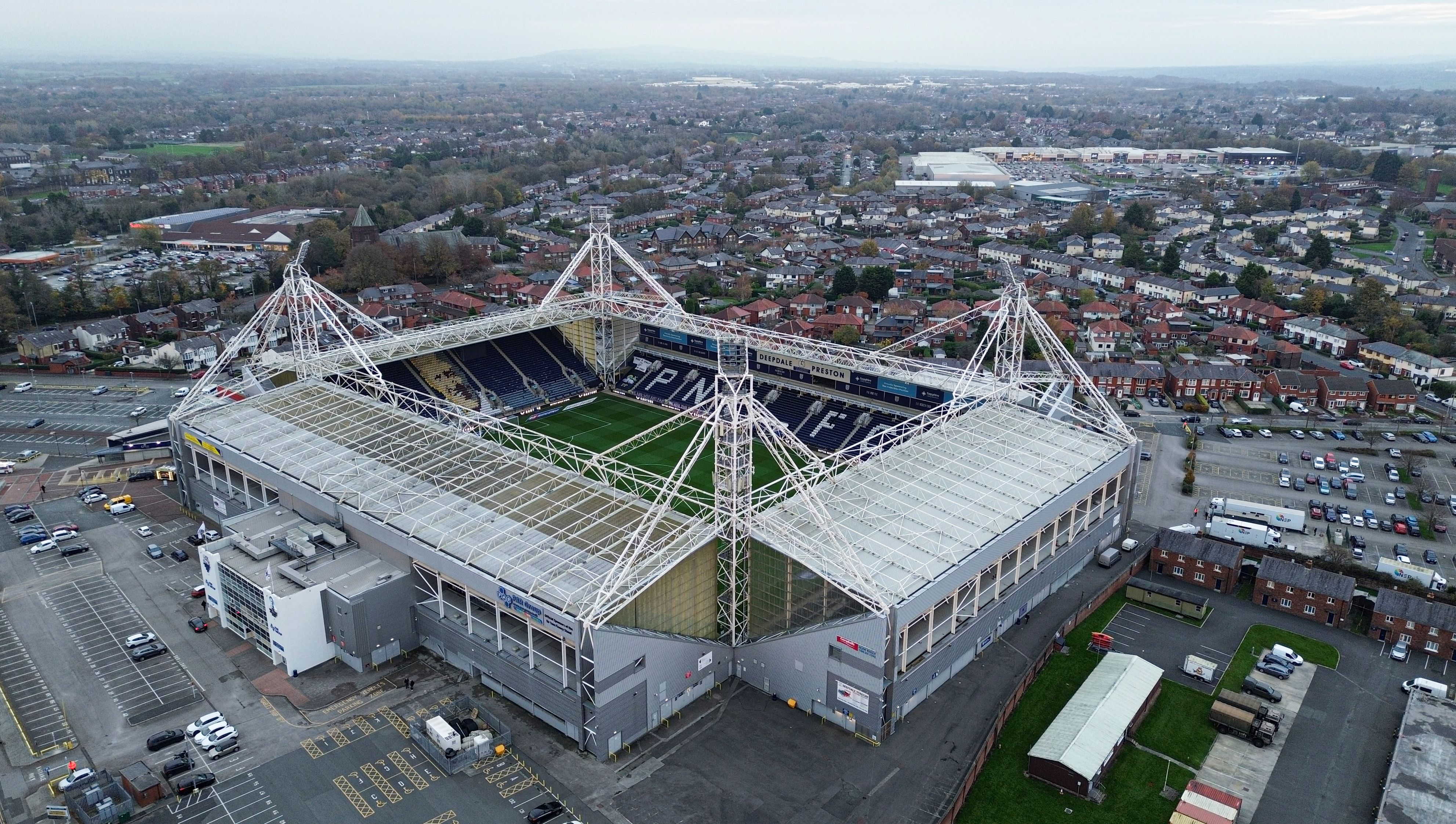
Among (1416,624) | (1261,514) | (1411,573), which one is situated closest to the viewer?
(1416,624)

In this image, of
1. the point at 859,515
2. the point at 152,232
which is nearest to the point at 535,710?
the point at 859,515

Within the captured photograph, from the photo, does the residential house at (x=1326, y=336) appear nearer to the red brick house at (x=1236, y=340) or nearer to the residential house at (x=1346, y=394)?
the red brick house at (x=1236, y=340)

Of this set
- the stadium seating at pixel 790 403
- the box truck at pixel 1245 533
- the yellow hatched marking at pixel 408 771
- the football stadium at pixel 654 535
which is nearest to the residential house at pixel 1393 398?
the football stadium at pixel 654 535

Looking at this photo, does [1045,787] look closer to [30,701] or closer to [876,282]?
[30,701]

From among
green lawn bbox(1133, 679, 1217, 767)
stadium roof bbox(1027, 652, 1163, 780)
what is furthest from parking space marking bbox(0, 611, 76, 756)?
green lawn bbox(1133, 679, 1217, 767)

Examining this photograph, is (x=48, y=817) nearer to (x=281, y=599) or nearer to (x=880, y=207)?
(x=281, y=599)

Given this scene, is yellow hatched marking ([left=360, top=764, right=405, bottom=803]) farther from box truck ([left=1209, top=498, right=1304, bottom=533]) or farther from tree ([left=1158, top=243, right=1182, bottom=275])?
tree ([left=1158, top=243, right=1182, bottom=275])

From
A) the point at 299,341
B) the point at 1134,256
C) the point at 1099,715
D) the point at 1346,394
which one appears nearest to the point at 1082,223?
the point at 1134,256
